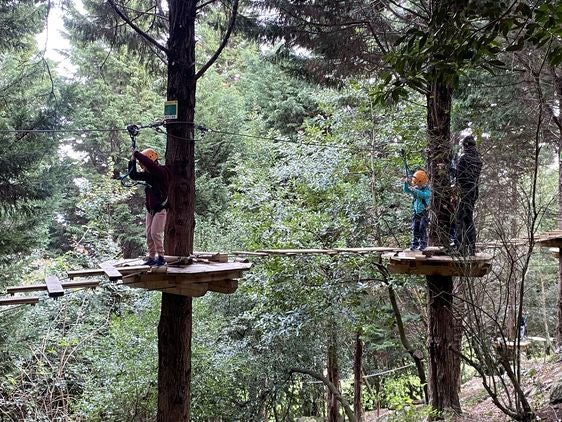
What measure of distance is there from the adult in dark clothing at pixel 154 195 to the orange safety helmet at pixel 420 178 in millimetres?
2342

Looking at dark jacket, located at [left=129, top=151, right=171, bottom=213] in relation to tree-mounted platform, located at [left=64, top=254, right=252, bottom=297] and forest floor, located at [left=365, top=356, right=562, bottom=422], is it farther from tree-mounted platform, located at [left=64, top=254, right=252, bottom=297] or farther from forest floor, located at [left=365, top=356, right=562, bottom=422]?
forest floor, located at [left=365, top=356, right=562, bottom=422]

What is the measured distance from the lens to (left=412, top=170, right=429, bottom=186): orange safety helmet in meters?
4.57

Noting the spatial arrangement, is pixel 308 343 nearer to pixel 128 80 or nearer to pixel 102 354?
pixel 102 354

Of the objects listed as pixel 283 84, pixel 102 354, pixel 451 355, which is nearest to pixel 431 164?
pixel 451 355

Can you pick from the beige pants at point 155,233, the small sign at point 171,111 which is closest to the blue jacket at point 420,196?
the small sign at point 171,111

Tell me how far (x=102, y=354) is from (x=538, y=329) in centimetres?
1021

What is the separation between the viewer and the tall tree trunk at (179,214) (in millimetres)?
3723

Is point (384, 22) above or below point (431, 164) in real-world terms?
above

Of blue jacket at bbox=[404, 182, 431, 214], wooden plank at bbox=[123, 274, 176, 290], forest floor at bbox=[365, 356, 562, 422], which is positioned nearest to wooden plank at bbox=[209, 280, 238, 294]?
wooden plank at bbox=[123, 274, 176, 290]

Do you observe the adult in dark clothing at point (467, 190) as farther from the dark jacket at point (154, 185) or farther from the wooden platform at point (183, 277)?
the dark jacket at point (154, 185)

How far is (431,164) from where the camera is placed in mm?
4785

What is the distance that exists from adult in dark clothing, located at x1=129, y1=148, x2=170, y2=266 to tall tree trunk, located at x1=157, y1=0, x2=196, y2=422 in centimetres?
29

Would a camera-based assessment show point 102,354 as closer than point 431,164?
No

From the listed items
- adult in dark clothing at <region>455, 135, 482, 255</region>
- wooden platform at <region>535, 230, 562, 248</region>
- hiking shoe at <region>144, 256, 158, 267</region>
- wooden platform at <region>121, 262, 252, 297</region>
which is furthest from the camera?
wooden platform at <region>535, 230, 562, 248</region>
